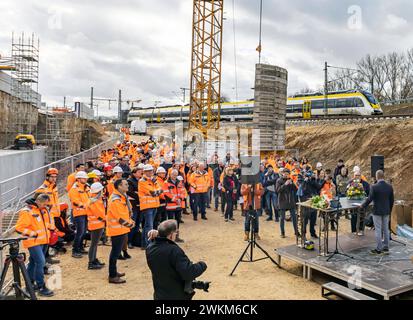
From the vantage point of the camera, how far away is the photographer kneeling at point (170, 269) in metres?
3.53

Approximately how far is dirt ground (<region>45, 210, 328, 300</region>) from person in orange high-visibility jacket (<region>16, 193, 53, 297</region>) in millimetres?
462

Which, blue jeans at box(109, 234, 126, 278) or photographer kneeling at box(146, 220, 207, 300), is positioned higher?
photographer kneeling at box(146, 220, 207, 300)

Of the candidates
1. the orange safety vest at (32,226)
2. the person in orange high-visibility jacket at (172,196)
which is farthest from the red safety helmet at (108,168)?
the orange safety vest at (32,226)

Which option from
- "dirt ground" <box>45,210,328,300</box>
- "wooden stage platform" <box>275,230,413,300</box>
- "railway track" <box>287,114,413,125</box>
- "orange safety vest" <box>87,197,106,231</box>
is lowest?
"dirt ground" <box>45,210,328,300</box>

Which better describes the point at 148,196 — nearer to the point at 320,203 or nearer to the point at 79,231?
the point at 79,231

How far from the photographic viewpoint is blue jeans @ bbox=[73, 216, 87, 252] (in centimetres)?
725

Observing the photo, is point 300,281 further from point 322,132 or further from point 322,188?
point 322,132

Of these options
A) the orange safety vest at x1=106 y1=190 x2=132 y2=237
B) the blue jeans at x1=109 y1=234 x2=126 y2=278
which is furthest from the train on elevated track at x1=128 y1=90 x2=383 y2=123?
the blue jeans at x1=109 y1=234 x2=126 y2=278

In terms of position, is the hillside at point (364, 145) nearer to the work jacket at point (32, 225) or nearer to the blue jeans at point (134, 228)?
the blue jeans at point (134, 228)

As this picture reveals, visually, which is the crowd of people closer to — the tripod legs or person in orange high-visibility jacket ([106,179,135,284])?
person in orange high-visibility jacket ([106,179,135,284])

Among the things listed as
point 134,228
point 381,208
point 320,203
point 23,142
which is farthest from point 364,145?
point 23,142

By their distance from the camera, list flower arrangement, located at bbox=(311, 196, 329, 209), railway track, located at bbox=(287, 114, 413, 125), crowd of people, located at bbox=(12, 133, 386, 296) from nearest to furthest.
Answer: crowd of people, located at bbox=(12, 133, 386, 296), flower arrangement, located at bbox=(311, 196, 329, 209), railway track, located at bbox=(287, 114, 413, 125)

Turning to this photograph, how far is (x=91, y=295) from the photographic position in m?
5.79

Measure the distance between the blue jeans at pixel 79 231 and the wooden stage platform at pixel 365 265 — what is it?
13.6ft
